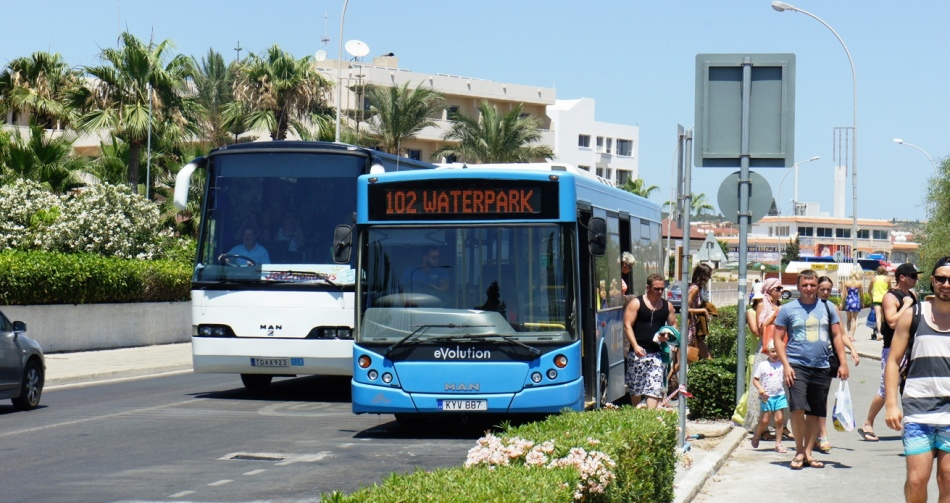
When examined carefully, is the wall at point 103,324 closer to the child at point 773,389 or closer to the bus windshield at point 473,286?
the bus windshield at point 473,286

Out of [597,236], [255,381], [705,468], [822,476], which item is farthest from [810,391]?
[255,381]

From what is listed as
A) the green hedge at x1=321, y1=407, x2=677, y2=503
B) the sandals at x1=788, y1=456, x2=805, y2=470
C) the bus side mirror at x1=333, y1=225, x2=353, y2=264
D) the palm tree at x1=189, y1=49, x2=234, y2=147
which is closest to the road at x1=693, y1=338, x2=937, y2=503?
the sandals at x1=788, y1=456, x2=805, y2=470

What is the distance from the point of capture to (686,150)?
1253 cm

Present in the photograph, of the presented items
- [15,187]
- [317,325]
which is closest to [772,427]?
[317,325]

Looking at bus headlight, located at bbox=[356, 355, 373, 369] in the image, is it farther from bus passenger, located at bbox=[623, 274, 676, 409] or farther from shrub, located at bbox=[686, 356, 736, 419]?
shrub, located at bbox=[686, 356, 736, 419]

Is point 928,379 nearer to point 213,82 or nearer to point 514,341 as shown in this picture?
point 514,341

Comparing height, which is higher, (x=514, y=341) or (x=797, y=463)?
(x=514, y=341)

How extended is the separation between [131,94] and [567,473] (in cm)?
3477

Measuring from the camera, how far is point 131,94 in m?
38.9

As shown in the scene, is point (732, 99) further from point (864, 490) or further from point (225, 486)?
point (225, 486)

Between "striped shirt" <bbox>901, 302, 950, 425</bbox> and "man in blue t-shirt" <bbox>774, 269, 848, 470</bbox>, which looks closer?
"striped shirt" <bbox>901, 302, 950, 425</bbox>

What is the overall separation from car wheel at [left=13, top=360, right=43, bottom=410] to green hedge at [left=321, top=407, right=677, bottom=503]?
962 cm

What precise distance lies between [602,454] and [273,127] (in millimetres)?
41889

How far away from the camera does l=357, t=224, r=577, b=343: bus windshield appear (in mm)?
13055
